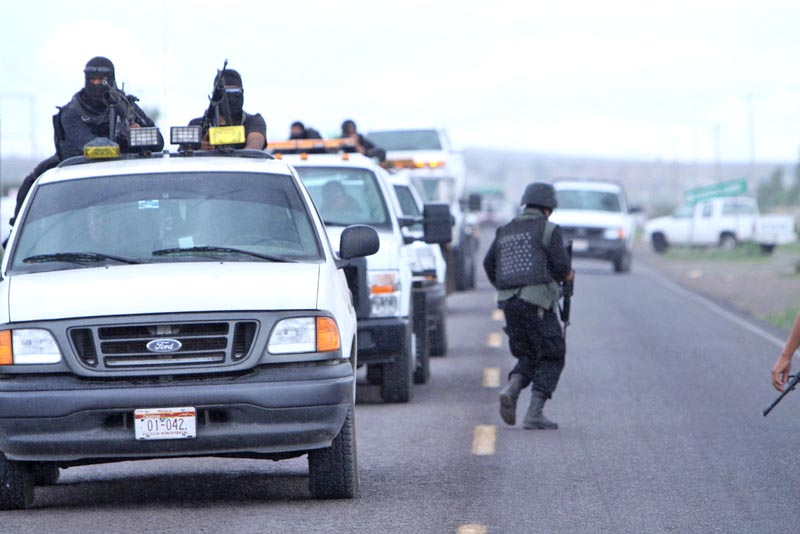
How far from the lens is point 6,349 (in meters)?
7.61

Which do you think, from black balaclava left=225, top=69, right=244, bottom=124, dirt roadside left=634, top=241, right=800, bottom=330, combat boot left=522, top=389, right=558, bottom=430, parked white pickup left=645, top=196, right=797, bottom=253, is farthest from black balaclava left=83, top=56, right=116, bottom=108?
parked white pickup left=645, top=196, right=797, bottom=253

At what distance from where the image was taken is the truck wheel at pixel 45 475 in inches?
350

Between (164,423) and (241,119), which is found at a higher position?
(241,119)

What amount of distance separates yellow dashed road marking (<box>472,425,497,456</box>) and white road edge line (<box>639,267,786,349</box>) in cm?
822

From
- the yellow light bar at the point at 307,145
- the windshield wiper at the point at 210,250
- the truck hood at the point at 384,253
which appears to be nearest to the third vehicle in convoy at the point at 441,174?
the yellow light bar at the point at 307,145

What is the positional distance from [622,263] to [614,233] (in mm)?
1257

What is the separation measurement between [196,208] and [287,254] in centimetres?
59

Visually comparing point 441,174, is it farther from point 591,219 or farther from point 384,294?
point 384,294

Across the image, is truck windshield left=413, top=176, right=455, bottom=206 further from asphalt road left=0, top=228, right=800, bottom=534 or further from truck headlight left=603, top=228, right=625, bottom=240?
asphalt road left=0, top=228, right=800, bottom=534

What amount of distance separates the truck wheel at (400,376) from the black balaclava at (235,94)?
2.49m

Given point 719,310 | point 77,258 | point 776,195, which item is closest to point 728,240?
point 719,310

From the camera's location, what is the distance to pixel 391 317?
12.5 meters

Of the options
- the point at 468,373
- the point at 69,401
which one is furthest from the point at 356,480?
the point at 468,373

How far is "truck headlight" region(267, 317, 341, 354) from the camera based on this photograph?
A: 25.3ft
